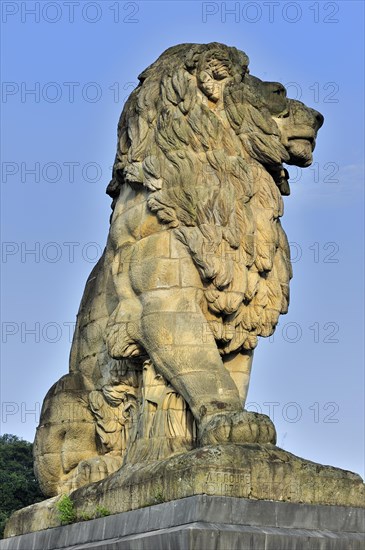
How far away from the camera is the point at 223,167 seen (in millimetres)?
12070

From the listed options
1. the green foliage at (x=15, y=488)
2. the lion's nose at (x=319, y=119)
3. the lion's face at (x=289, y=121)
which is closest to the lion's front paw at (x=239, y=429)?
the lion's face at (x=289, y=121)

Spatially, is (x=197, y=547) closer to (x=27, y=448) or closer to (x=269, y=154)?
(x=269, y=154)

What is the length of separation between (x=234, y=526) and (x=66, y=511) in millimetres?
2296

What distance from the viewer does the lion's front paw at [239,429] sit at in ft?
Result: 35.8

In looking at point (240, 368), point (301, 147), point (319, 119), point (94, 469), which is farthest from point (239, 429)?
point (319, 119)

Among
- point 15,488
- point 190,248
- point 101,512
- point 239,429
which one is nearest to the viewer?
point 239,429

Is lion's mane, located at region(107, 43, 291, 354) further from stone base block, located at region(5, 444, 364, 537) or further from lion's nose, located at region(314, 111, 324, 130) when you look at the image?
stone base block, located at region(5, 444, 364, 537)

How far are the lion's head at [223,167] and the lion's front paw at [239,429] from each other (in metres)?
1.15

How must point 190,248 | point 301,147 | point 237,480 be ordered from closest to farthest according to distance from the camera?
point 237,480, point 190,248, point 301,147

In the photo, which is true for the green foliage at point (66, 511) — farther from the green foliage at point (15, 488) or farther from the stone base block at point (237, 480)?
the green foliage at point (15, 488)

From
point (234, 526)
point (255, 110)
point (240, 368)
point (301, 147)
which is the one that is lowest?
point (234, 526)

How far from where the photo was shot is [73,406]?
13.2m

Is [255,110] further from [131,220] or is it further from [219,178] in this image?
[131,220]

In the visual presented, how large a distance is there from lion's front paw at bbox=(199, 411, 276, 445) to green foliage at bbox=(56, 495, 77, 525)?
169 cm
